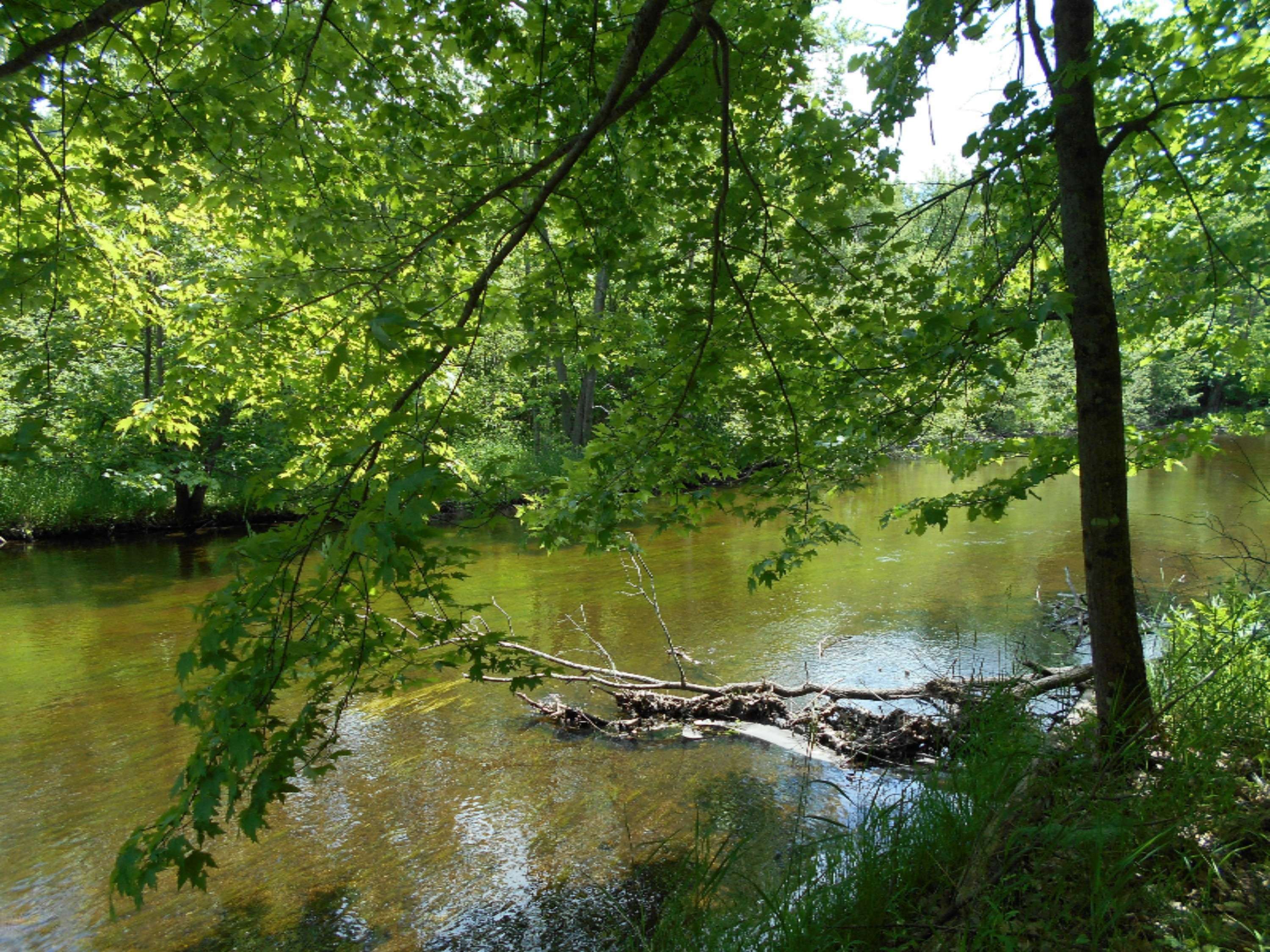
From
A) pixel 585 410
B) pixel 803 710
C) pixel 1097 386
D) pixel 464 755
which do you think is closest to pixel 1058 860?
pixel 1097 386

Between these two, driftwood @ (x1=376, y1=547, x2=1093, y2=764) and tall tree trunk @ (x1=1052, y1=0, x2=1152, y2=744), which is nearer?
tall tree trunk @ (x1=1052, y1=0, x2=1152, y2=744)

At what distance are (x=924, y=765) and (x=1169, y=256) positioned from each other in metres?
3.57

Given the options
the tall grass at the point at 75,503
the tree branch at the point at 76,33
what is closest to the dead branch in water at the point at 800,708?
the tree branch at the point at 76,33

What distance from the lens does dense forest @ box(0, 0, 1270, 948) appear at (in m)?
2.53

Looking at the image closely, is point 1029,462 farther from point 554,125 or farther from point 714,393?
point 554,125

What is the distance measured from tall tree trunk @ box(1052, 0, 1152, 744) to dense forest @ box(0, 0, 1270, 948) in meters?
0.02

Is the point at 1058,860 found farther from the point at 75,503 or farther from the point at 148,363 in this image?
the point at 75,503

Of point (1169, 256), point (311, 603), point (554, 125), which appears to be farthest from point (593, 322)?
point (1169, 256)

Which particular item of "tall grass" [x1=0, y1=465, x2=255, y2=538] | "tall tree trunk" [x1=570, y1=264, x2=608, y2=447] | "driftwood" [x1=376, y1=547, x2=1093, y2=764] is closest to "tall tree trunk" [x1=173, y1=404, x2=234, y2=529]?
"tall grass" [x1=0, y1=465, x2=255, y2=538]

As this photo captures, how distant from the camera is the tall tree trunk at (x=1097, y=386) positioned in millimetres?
3418

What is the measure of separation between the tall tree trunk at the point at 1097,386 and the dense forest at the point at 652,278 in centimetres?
2

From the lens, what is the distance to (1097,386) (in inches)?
136

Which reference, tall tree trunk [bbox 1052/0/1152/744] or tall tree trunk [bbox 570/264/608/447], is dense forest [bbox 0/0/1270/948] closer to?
tall tree trunk [bbox 1052/0/1152/744]

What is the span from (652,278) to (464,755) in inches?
164
